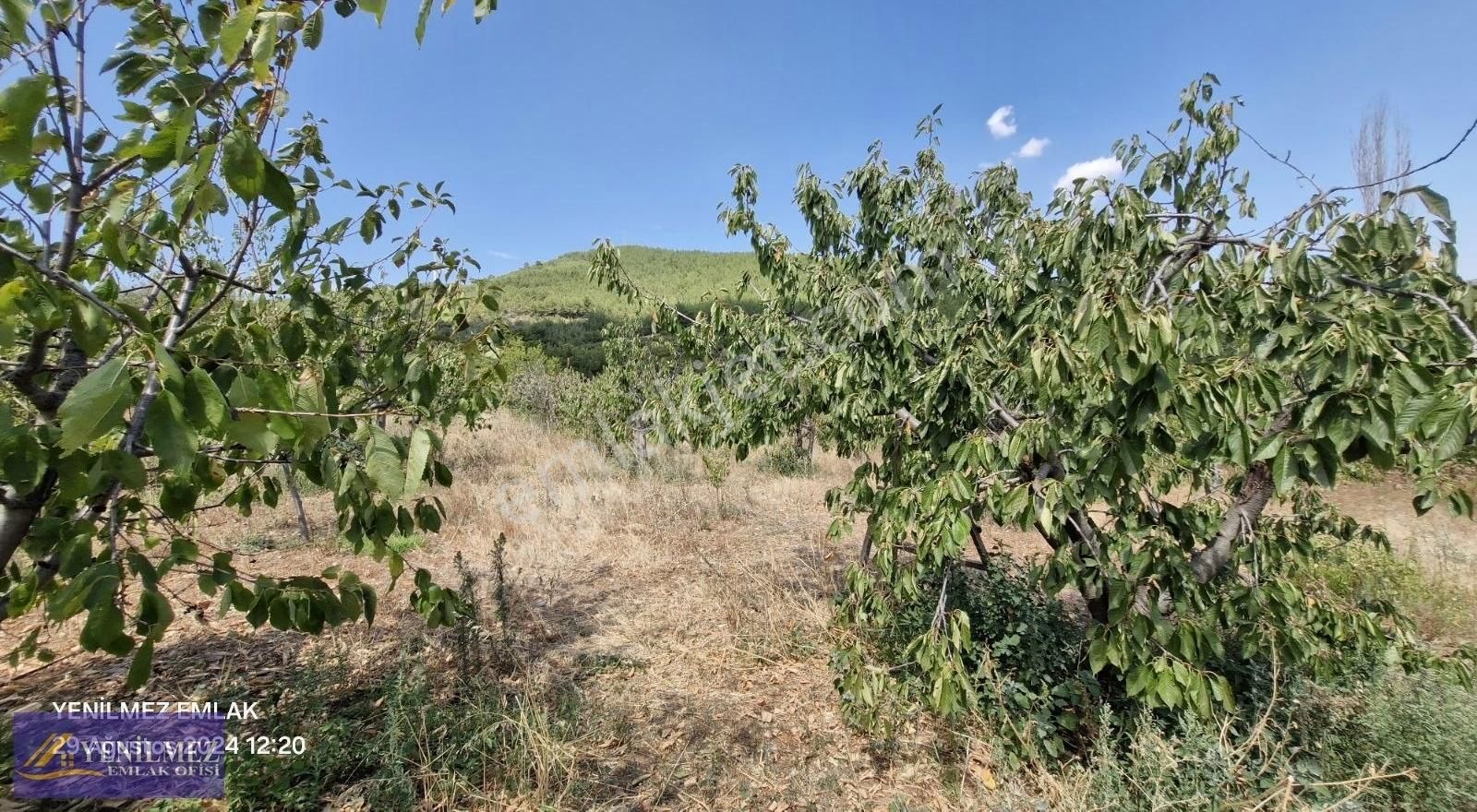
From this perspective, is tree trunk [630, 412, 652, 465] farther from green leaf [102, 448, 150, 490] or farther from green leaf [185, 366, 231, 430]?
green leaf [185, 366, 231, 430]

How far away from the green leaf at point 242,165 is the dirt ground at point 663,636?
5.68 feet

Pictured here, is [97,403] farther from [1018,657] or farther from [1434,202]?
[1018,657]

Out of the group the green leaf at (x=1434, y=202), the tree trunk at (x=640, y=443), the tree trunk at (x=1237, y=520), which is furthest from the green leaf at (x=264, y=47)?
the tree trunk at (x=640, y=443)

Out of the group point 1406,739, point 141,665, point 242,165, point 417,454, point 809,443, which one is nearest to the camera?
point 242,165

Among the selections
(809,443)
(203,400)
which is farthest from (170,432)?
(809,443)

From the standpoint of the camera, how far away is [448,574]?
5.15 meters

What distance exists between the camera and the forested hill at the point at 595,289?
3328cm

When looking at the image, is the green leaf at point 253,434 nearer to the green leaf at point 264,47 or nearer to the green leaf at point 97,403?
the green leaf at point 97,403

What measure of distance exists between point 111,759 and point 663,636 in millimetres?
2743

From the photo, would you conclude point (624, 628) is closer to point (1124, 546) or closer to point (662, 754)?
point (662, 754)

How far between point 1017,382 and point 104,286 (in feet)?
10.6

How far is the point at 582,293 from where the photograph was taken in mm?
37875

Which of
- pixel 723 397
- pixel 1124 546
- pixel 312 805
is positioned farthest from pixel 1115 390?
pixel 312 805

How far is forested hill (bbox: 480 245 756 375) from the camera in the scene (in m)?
21.8
